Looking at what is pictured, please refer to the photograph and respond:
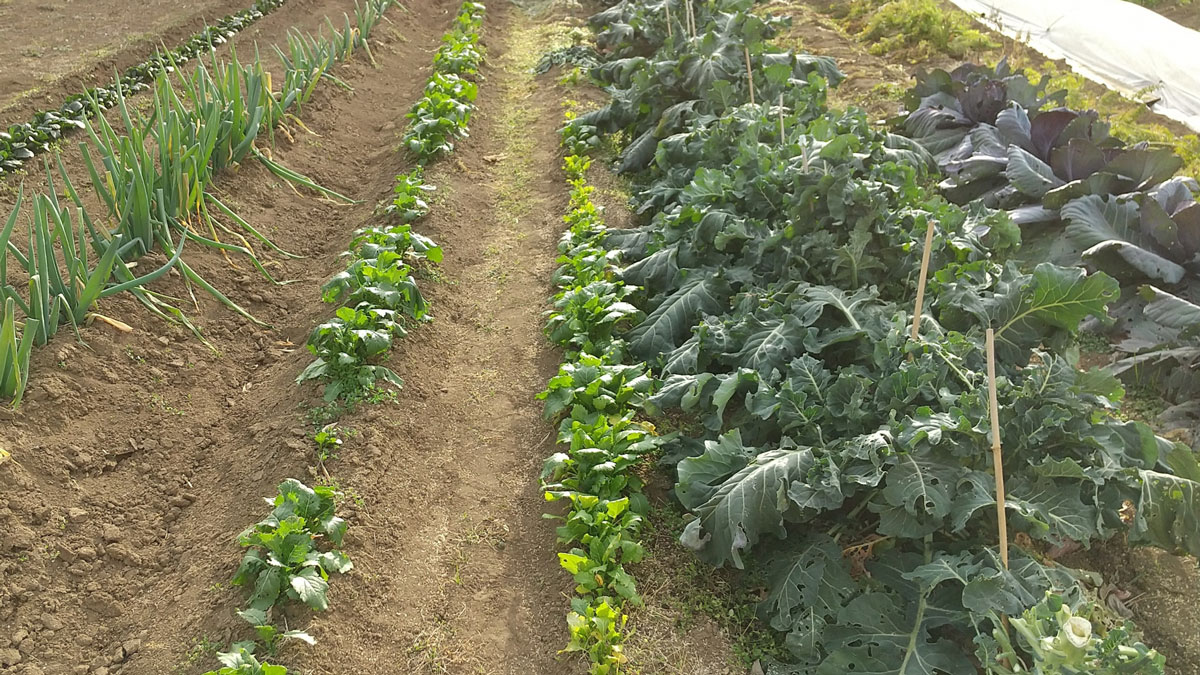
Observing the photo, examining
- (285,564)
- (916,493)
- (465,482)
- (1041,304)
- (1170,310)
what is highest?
(1041,304)

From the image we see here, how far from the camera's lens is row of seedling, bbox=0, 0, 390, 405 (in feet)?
11.4

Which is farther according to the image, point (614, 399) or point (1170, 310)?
point (1170, 310)

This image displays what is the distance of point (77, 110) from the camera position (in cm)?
663

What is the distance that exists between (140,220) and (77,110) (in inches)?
135

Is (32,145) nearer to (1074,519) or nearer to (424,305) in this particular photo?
(424,305)

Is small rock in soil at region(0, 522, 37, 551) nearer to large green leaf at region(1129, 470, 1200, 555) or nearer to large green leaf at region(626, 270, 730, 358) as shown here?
large green leaf at region(626, 270, 730, 358)

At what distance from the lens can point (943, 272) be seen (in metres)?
3.42

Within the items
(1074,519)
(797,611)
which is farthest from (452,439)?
(1074,519)

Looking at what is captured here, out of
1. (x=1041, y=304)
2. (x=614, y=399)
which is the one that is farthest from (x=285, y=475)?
(x=1041, y=304)

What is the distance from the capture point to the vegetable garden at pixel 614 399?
2738 mm

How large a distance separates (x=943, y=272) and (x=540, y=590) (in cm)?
210

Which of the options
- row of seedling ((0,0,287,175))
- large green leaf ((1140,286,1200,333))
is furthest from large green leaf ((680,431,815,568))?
row of seedling ((0,0,287,175))

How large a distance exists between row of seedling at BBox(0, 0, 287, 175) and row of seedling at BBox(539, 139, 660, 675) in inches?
116

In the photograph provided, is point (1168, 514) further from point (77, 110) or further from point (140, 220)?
point (77, 110)
